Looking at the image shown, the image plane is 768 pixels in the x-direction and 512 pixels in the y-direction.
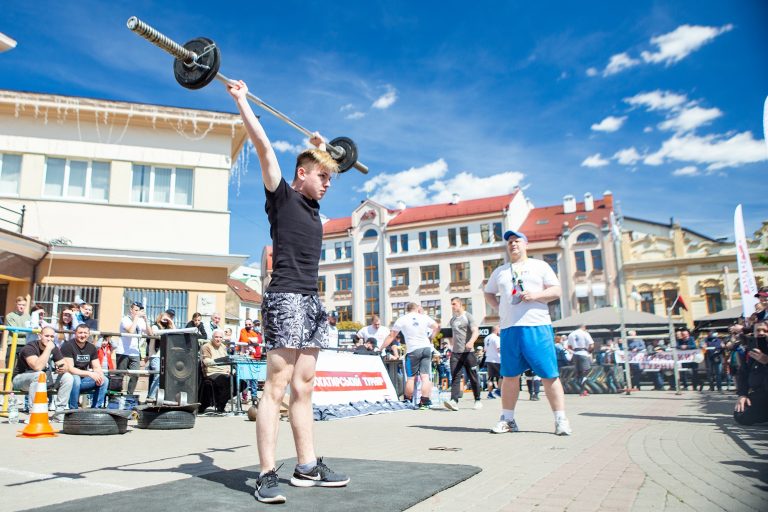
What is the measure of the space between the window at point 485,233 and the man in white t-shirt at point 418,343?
4651 cm

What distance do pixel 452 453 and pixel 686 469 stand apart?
1836 millimetres

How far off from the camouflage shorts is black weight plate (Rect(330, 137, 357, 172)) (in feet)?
7.26

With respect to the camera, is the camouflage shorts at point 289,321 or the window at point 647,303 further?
the window at point 647,303

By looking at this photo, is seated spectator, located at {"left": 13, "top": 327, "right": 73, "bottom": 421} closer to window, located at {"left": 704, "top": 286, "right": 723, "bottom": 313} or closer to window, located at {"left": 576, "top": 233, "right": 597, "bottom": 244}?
window, located at {"left": 704, "top": 286, "right": 723, "bottom": 313}

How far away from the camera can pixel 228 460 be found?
479 centimetres

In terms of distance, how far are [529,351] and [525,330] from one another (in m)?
0.23

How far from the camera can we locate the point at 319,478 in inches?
142

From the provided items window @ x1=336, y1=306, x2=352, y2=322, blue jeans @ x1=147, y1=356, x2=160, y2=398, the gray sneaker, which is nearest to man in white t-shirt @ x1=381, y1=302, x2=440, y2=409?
blue jeans @ x1=147, y1=356, x2=160, y2=398

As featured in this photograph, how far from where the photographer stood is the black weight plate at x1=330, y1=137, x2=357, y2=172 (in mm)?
5582

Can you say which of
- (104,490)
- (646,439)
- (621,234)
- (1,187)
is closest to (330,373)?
(646,439)

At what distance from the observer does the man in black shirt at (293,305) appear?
3.51m

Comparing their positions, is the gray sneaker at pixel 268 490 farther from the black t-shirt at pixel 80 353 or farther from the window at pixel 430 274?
the window at pixel 430 274

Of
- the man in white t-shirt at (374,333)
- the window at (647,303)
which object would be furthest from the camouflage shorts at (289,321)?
the window at (647,303)

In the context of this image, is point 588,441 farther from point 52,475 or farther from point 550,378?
point 52,475
